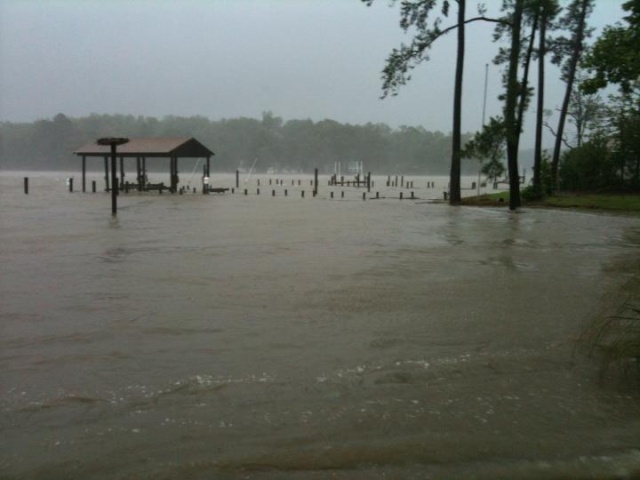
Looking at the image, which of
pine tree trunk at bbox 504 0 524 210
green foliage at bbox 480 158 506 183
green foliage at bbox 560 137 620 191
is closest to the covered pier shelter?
green foliage at bbox 480 158 506 183

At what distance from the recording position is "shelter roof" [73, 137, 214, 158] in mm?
45500

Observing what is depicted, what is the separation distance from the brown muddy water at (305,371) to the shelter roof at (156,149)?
34.6m

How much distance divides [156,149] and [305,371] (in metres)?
43.0

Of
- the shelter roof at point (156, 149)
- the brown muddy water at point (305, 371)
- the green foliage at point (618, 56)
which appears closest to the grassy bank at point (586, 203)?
the green foliage at point (618, 56)

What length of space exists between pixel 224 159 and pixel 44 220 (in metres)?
138

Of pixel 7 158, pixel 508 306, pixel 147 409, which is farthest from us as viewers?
pixel 7 158

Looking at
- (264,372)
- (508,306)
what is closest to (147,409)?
(264,372)

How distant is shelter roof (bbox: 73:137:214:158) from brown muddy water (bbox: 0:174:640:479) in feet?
114

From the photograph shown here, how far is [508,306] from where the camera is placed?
26.1ft

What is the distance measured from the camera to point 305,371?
5.36 m

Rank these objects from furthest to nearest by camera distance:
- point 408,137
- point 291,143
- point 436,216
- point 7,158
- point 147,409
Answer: point 408,137, point 291,143, point 7,158, point 436,216, point 147,409

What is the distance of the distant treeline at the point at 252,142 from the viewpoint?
461 ft

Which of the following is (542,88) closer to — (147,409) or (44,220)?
(44,220)

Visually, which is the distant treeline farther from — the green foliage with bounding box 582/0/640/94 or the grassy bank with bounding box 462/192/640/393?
the grassy bank with bounding box 462/192/640/393
